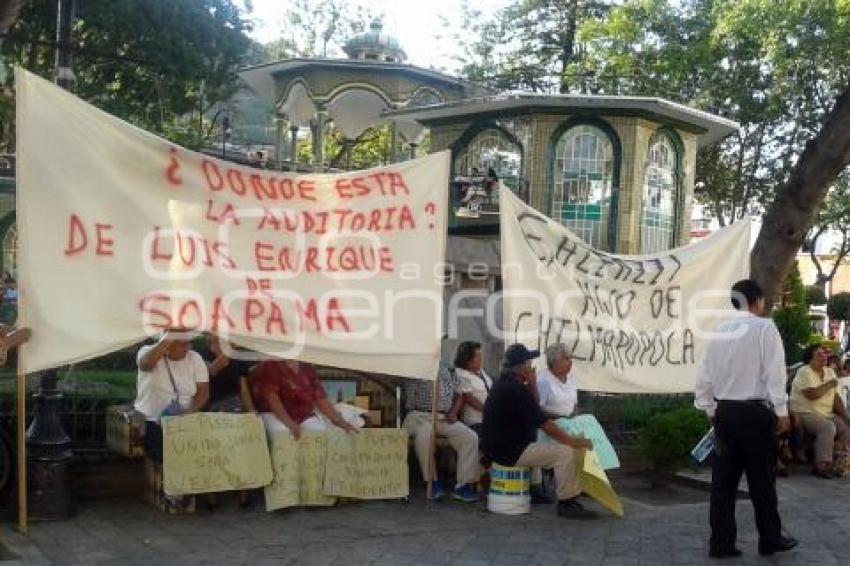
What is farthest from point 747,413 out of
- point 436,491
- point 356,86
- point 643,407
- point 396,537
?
point 356,86

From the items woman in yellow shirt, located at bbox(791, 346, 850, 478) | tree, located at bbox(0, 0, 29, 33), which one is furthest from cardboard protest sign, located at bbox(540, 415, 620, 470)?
tree, located at bbox(0, 0, 29, 33)

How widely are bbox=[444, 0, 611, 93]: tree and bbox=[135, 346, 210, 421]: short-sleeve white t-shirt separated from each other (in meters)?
22.3

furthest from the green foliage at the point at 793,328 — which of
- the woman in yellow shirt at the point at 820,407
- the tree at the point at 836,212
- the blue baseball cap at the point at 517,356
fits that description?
the tree at the point at 836,212

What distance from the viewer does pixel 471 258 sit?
11.0 meters

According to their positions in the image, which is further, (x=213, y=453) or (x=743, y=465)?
(x=213, y=453)

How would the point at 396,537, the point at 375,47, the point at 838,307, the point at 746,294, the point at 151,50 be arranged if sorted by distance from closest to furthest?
the point at 746,294, the point at 396,537, the point at 375,47, the point at 151,50, the point at 838,307

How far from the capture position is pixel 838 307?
1361 inches

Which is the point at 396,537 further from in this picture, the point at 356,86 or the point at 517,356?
the point at 356,86

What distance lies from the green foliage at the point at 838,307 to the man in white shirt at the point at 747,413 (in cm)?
2890

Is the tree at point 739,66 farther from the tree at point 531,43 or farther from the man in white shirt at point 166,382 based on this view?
the man in white shirt at point 166,382

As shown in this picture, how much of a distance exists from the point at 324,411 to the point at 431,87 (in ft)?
27.4

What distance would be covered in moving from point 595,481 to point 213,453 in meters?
2.82

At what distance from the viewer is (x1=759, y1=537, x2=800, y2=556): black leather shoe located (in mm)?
6301

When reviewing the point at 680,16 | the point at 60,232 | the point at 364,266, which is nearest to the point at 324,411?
the point at 364,266
